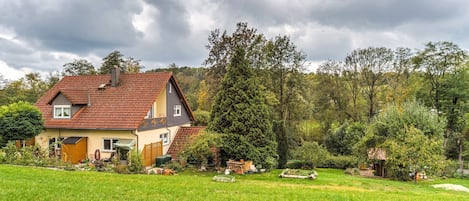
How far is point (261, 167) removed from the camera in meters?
19.9

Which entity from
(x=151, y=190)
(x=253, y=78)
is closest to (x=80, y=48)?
(x=253, y=78)

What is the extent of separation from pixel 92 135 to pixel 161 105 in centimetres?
531

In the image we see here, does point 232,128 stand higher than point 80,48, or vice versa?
point 80,48

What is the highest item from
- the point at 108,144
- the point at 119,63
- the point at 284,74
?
the point at 119,63

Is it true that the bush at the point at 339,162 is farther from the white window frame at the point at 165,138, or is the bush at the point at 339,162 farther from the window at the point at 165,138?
the window at the point at 165,138

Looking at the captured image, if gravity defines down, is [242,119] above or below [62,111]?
below

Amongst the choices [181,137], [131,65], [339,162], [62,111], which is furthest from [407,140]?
[131,65]

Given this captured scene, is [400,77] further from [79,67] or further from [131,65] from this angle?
[79,67]

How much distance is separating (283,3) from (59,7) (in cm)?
1261

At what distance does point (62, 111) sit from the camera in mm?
23719

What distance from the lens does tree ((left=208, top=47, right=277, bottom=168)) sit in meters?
19.7

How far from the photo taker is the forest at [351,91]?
82.2ft

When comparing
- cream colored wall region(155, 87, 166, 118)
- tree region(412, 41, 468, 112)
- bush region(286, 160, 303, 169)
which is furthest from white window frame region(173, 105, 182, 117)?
tree region(412, 41, 468, 112)

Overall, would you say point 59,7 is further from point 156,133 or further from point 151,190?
point 151,190
